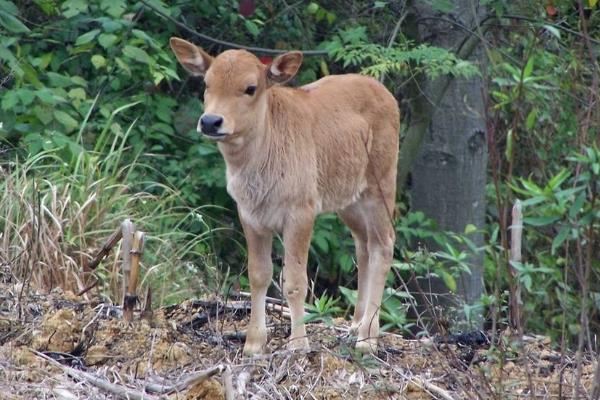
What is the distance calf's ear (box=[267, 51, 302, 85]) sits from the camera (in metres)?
6.82

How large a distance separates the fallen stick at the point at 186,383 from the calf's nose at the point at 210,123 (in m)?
1.25

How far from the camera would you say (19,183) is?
354 inches

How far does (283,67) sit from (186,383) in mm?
1970

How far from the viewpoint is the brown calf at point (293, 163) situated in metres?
6.58

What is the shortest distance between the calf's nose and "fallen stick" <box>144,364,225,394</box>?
4.09 feet

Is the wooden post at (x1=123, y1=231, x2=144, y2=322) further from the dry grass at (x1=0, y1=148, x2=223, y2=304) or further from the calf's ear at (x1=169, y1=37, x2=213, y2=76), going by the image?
the dry grass at (x1=0, y1=148, x2=223, y2=304)

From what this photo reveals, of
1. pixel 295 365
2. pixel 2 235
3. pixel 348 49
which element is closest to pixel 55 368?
pixel 295 365

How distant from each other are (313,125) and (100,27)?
3.92 meters

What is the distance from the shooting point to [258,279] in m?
6.75

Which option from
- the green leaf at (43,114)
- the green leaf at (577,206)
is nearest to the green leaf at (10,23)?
the green leaf at (43,114)

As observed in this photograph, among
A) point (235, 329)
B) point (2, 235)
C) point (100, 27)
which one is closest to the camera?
point (235, 329)

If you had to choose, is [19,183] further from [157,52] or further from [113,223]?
[157,52]

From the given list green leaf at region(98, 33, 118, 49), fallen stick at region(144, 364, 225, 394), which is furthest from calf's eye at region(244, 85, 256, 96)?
green leaf at region(98, 33, 118, 49)

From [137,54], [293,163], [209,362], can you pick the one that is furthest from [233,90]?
[137,54]
